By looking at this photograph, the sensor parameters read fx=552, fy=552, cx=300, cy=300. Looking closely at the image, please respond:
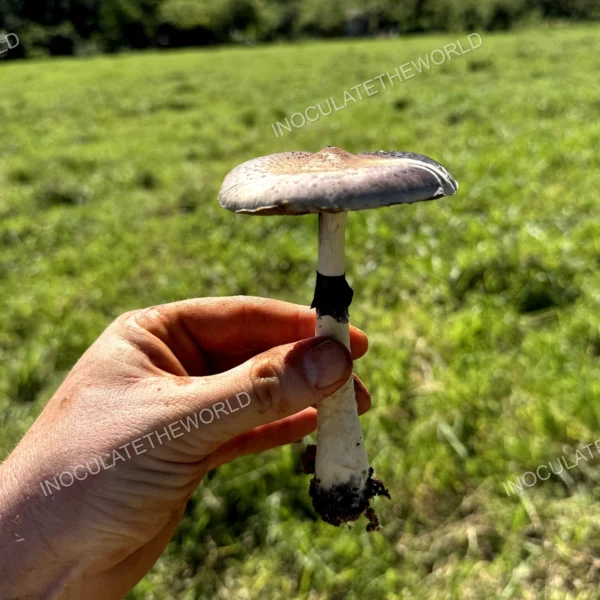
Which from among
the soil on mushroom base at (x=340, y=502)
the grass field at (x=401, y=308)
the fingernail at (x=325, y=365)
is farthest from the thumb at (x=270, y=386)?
the grass field at (x=401, y=308)

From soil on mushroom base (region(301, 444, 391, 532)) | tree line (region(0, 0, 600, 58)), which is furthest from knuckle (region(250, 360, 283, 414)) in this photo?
tree line (region(0, 0, 600, 58))

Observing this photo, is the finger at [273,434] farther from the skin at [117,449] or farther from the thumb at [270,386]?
the thumb at [270,386]

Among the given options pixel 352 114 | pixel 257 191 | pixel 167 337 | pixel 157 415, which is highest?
pixel 257 191

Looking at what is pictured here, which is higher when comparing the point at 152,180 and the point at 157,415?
the point at 157,415

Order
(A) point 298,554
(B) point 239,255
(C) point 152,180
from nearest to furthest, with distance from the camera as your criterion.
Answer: (A) point 298,554 < (B) point 239,255 < (C) point 152,180

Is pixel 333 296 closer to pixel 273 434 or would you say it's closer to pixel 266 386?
pixel 266 386

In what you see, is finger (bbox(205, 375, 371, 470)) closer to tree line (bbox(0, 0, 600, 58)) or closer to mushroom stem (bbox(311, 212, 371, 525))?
mushroom stem (bbox(311, 212, 371, 525))

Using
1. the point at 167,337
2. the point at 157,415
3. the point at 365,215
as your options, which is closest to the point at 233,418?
the point at 157,415

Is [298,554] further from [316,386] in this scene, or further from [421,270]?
[421,270]
